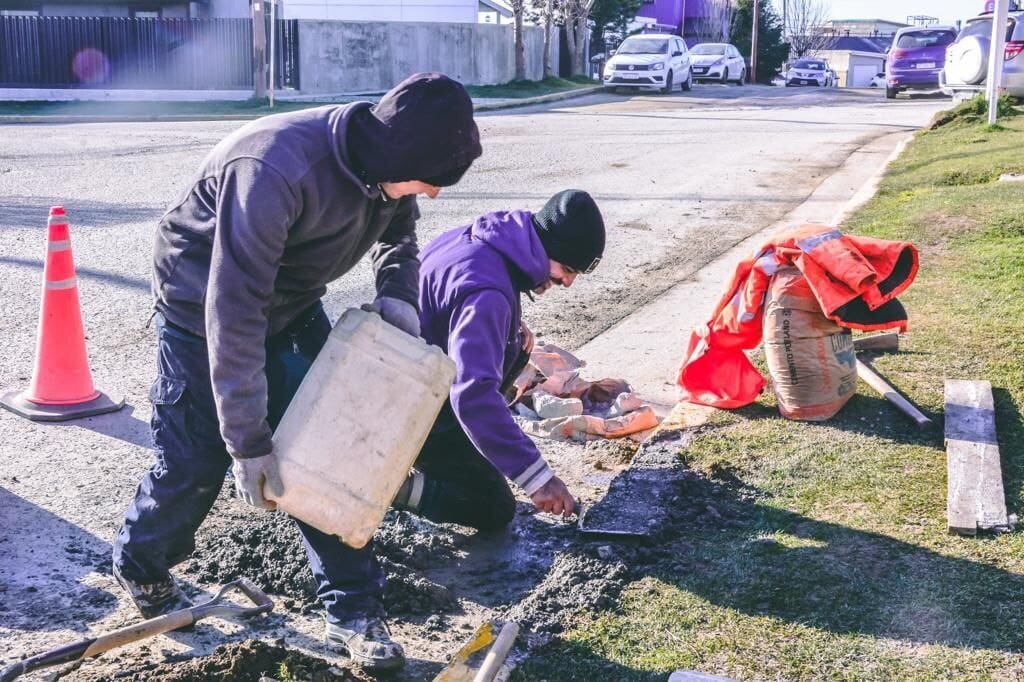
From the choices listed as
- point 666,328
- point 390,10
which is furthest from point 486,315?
point 390,10

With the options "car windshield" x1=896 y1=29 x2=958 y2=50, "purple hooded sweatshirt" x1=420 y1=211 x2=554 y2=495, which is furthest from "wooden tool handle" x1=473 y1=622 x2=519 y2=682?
"car windshield" x1=896 y1=29 x2=958 y2=50

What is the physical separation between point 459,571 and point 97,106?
22.5m

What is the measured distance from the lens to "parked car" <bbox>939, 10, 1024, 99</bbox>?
1764cm

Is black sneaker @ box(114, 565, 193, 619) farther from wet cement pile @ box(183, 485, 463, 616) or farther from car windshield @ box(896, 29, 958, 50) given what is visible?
car windshield @ box(896, 29, 958, 50)

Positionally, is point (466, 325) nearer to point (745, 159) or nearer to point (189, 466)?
point (189, 466)

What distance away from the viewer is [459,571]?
380 cm

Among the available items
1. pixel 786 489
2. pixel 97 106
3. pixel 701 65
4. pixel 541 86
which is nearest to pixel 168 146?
pixel 97 106

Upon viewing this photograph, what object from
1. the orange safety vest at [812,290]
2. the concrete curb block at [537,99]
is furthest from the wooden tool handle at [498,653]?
the concrete curb block at [537,99]

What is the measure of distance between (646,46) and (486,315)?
30028 millimetres

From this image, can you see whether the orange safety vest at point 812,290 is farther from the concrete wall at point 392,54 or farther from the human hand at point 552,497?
the concrete wall at point 392,54

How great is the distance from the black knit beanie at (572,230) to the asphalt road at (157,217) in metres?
1.81

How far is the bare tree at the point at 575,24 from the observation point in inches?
1468

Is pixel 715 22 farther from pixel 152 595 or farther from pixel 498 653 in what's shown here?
pixel 498 653

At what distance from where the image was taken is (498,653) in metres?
2.97
